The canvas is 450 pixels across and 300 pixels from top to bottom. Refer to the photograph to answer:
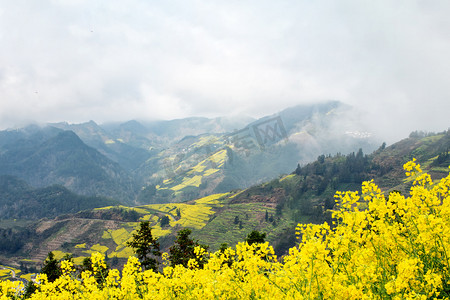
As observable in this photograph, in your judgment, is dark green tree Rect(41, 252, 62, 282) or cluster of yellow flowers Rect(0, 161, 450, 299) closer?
cluster of yellow flowers Rect(0, 161, 450, 299)

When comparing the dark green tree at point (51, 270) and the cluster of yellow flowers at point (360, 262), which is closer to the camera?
the cluster of yellow flowers at point (360, 262)

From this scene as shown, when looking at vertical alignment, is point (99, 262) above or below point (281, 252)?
above

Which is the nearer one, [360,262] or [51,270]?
[360,262]

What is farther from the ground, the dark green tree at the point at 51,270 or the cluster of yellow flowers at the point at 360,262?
the cluster of yellow flowers at the point at 360,262

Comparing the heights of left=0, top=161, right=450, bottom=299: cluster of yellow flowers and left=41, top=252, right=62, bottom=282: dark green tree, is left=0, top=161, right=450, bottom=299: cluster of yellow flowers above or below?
above

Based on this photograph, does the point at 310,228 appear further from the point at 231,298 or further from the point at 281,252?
the point at 281,252

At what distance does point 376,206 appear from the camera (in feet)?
35.6

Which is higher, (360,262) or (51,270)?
(360,262)

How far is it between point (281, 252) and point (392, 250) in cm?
18028

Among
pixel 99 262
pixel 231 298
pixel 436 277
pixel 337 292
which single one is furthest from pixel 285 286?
pixel 99 262

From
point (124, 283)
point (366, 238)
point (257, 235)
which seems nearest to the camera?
point (366, 238)

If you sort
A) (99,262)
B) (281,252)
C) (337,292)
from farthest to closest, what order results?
1. (281,252)
2. (99,262)
3. (337,292)

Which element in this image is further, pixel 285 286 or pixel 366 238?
pixel 366 238

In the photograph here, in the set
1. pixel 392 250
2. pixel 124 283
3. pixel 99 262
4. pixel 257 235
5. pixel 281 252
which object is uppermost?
pixel 99 262
